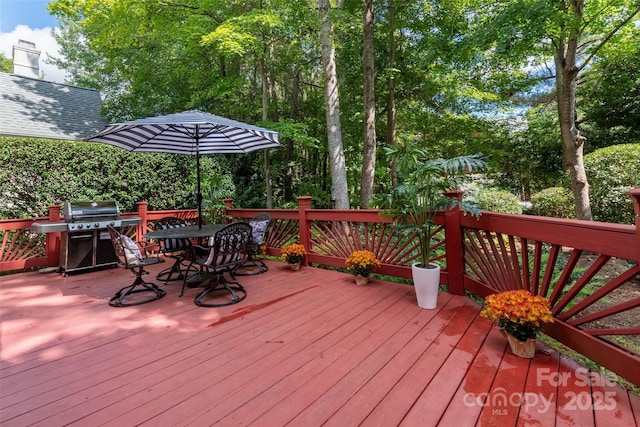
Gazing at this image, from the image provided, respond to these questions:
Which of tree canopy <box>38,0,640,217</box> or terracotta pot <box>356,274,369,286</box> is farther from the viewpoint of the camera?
tree canopy <box>38,0,640,217</box>

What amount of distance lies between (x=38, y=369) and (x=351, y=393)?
217 cm

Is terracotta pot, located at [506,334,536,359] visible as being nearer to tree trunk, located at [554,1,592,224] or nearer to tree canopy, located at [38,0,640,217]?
tree canopy, located at [38,0,640,217]

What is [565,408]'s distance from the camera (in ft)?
5.06

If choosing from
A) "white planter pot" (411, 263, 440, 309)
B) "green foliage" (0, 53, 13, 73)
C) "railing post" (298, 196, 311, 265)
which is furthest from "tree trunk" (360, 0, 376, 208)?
"green foliage" (0, 53, 13, 73)

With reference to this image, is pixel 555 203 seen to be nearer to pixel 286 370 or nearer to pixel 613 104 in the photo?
pixel 613 104

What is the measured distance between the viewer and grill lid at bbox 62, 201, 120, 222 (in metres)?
4.22

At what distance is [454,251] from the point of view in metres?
3.17

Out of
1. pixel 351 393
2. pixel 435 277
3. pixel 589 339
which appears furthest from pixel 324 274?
pixel 589 339

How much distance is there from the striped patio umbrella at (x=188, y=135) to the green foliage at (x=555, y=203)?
23.0ft

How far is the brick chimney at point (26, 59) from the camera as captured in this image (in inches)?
367

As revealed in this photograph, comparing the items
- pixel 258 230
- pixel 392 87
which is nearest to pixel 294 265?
pixel 258 230

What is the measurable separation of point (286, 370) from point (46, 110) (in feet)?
35.7

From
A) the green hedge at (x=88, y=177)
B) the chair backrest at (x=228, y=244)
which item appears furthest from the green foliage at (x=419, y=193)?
the green hedge at (x=88, y=177)

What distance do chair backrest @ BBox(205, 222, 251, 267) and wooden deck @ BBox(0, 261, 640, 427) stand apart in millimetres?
511
